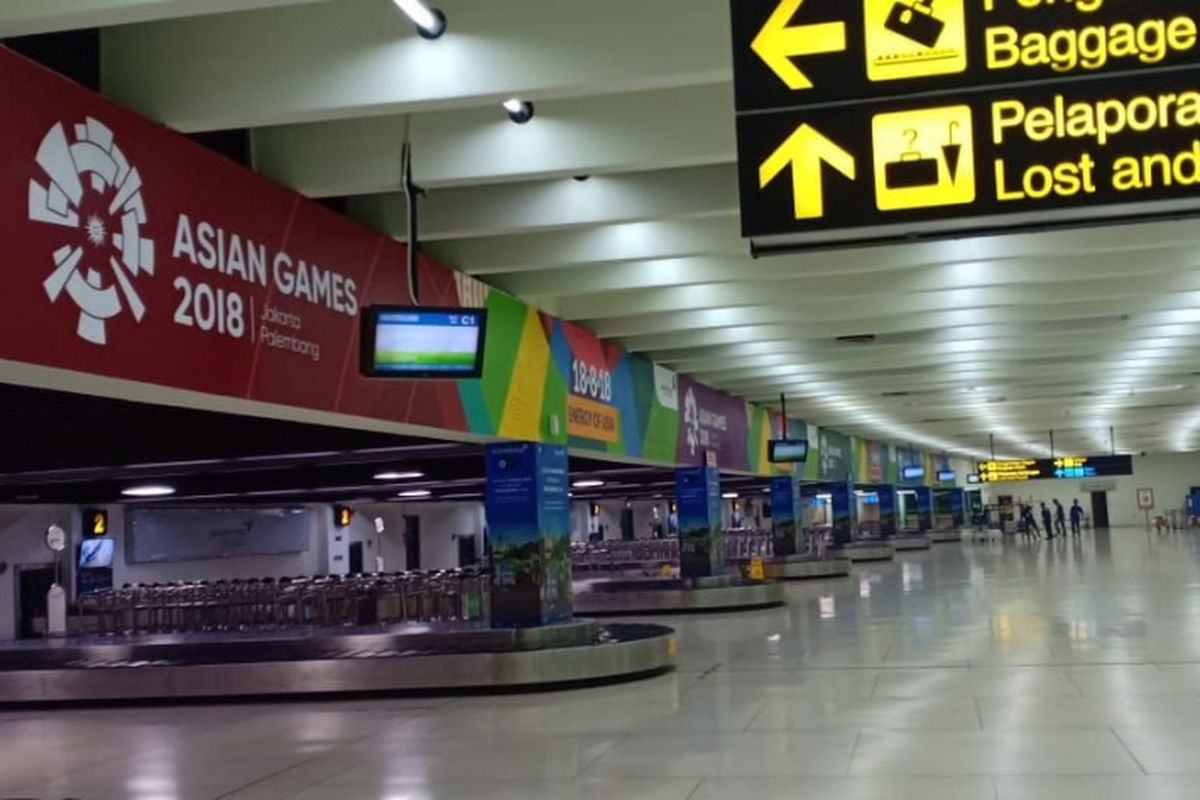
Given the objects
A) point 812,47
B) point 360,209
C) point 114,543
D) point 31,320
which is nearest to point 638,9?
point 812,47

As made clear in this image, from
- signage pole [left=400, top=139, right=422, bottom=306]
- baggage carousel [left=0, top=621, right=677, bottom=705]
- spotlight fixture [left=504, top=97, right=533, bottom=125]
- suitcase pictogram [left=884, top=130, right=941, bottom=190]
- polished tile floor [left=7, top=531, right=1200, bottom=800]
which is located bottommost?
polished tile floor [left=7, top=531, right=1200, bottom=800]

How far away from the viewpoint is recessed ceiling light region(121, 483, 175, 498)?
68.9 feet

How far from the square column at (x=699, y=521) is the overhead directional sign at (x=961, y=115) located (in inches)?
851

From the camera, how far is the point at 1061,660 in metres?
14.3

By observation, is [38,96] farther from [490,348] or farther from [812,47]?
[490,348]

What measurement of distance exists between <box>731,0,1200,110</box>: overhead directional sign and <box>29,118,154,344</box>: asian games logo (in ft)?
15.3

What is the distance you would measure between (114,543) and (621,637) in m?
14.0

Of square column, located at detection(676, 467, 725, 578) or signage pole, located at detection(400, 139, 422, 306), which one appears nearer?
signage pole, located at detection(400, 139, 422, 306)

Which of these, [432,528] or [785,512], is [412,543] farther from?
[785,512]

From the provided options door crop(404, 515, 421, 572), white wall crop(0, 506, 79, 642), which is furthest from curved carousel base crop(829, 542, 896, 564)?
white wall crop(0, 506, 79, 642)

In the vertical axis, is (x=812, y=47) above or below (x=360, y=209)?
below

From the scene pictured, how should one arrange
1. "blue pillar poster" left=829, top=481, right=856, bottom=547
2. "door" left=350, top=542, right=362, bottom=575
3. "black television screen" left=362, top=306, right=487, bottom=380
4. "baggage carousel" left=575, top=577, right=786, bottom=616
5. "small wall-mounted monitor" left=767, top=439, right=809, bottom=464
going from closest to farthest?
"black television screen" left=362, top=306, right=487, bottom=380 → "baggage carousel" left=575, top=577, right=786, bottom=616 → "small wall-mounted monitor" left=767, top=439, right=809, bottom=464 → "door" left=350, top=542, right=362, bottom=575 → "blue pillar poster" left=829, top=481, right=856, bottom=547

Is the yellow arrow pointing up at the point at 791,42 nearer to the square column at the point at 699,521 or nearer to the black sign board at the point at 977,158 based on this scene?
the black sign board at the point at 977,158

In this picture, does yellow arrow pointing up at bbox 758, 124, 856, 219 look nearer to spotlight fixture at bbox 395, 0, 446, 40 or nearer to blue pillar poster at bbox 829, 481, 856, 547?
spotlight fixture at bbox 395, 0, 446, 40
